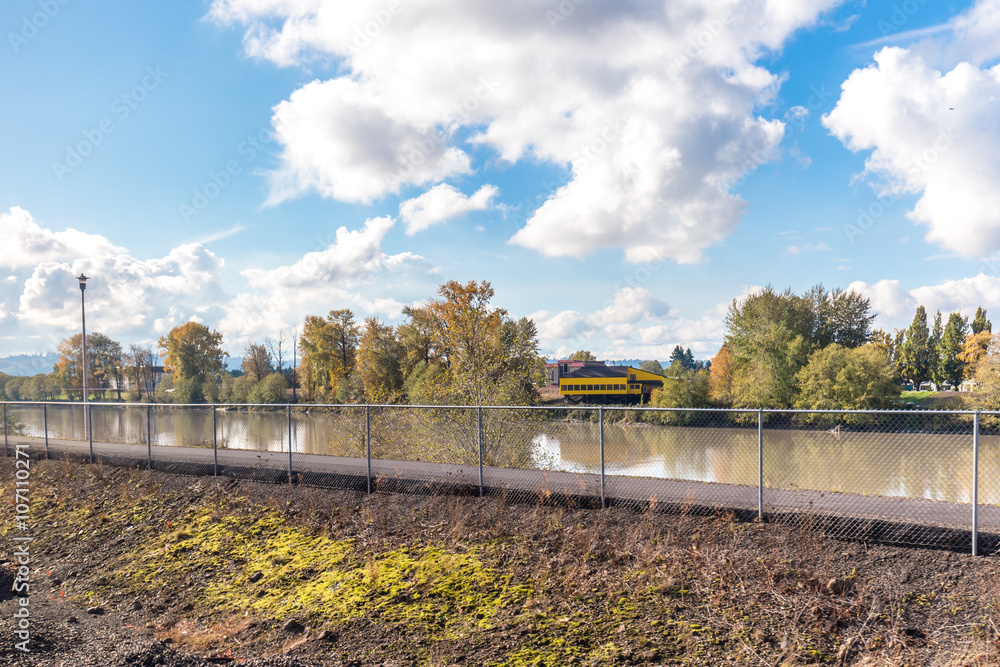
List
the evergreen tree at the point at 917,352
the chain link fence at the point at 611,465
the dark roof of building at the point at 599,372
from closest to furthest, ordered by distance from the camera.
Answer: the chain link fence at the point at 611,465
the dark roof of building at the point at 599,372
the evergreen tree at the point at 917,352

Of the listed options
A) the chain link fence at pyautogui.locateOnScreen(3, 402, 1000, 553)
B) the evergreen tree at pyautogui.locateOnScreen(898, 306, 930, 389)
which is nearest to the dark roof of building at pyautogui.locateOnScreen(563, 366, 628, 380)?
the evergreen tree at pyautogui.locateOnScreen(898, 306, 930, 389)

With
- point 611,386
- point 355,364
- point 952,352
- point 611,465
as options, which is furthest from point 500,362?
point 952,352

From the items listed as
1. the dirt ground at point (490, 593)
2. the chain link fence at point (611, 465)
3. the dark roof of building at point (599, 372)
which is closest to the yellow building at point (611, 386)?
the dark roof of building at point (599, 372)

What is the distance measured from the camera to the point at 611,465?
13789mm

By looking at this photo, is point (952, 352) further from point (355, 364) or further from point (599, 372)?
point (355, 364)

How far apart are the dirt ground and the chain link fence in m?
0.46

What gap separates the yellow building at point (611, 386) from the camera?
250 ft

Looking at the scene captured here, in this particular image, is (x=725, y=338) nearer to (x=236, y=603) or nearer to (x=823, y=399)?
(x=823, y=399)

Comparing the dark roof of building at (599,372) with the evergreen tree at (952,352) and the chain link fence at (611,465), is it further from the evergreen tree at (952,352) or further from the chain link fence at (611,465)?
the chain link fence at (611,465)

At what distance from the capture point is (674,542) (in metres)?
7.47

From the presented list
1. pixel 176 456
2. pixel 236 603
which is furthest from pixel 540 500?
pixel 176 456

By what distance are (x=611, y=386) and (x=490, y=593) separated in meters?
72.3

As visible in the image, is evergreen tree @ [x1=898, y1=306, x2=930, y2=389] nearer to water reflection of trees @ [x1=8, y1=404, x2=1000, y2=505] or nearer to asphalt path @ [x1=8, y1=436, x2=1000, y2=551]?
water reflection of trees @ [x1=8, y1=404, x2=1000, y2=505]

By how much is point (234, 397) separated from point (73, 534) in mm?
55699
